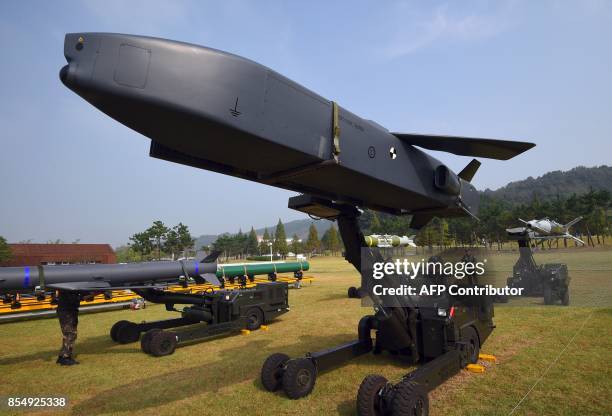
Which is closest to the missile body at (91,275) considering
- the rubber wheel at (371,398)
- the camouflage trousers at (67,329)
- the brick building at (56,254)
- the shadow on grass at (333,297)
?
the camouflage trousers at (67,329)

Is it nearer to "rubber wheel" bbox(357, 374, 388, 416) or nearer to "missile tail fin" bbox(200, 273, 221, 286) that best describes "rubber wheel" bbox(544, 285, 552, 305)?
"rubber wheel" bbox(357, 374, 388, 416)

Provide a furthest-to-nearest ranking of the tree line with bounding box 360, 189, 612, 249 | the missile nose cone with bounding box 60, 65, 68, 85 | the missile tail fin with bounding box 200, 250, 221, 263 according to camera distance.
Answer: the tree line with bounding box 360, 189, 612, 249 → the missile tail fin with bounding box 200, 250, 221, 263 → the missile nose cone with bounding box 60, 65, 68, 85

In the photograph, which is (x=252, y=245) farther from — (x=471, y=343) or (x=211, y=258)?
(x=471, y=343)

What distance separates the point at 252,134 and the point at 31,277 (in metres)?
11.0

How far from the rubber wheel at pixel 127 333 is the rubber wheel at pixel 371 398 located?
744cm

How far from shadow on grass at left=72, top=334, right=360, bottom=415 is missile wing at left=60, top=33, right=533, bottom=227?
4.14 metres

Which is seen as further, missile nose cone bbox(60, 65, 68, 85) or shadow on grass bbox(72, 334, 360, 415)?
shadow on grass bbox(72, 334, 360, 415)

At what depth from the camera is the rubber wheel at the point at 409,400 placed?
173 inches

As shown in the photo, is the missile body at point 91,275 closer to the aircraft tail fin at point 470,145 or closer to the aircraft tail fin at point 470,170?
the aircraft tail fin at point 470,145

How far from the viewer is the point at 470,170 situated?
6.79 m

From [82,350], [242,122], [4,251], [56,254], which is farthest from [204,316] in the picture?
[56,254]

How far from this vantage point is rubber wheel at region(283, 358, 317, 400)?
5.52 meters

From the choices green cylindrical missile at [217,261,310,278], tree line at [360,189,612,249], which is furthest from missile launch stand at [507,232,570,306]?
tree line at [360,189,612,249]

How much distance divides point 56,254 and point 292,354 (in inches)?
1873
